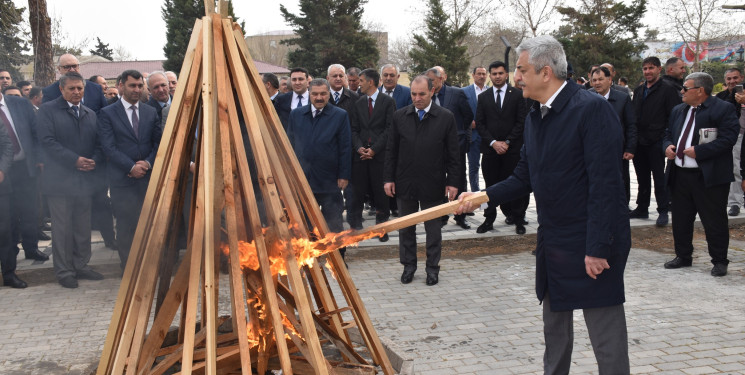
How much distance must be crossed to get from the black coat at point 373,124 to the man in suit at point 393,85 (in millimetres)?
845

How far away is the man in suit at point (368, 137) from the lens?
8727mm

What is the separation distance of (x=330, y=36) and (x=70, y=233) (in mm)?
32099

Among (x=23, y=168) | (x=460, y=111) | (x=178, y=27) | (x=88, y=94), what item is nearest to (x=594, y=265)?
(x=460, y=111)

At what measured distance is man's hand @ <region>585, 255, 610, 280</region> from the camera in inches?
137

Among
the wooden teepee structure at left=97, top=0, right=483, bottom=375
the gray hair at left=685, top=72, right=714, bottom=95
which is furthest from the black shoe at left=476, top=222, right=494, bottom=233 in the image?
the wooden teepee structure at left=97, top=0, right=483, bottom=375

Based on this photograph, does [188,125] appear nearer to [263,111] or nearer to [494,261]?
[263,111]

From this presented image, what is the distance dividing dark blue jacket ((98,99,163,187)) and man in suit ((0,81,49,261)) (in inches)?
43.6

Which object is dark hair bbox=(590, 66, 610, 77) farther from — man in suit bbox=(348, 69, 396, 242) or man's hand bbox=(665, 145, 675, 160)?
man in suit bbox=(348, 69, 396, 242)

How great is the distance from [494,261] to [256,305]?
4656 millimetres

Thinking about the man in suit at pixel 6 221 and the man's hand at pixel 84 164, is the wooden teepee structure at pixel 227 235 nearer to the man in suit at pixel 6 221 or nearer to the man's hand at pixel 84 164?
the man's hand at pixel 84 164

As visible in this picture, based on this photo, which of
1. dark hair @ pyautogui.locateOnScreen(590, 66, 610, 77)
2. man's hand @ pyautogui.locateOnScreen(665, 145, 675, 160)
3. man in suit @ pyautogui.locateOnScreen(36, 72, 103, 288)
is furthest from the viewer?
dark hair @ pyautogui.locateOnScreen(590, 66, 610, 77)

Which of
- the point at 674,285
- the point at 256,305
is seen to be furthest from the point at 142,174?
the point at 674,285

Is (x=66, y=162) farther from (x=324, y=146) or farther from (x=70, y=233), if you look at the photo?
(x=324, y=146)

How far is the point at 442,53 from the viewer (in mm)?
38438
